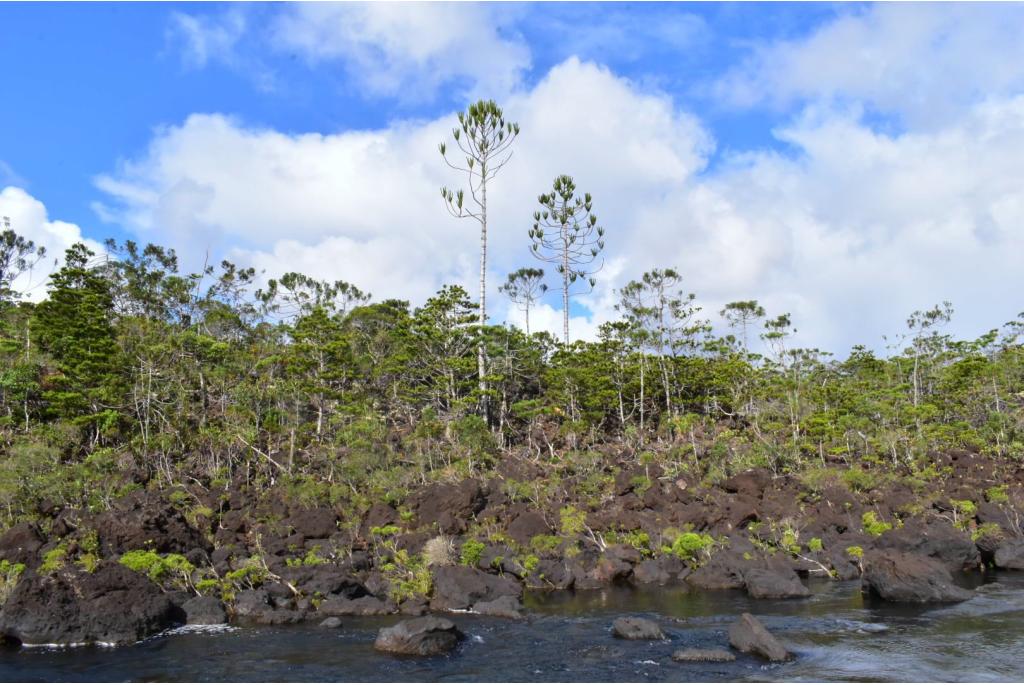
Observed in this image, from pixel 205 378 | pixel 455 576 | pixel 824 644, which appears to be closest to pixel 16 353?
pixel 205 378

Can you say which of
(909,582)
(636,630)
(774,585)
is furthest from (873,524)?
(636,630)

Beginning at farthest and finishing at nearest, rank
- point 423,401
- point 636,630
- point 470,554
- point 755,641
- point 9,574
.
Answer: point 423,401, point 470,554, point 9,574, point 636,630, point 755,641

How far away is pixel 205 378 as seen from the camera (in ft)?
139

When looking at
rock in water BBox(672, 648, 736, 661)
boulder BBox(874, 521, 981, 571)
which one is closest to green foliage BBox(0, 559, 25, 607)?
rock in water BBox(672, 648, 736, 661)

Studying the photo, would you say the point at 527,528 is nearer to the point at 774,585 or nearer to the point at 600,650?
the point at 774,585

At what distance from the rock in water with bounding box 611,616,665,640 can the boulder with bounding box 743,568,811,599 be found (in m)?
5.52

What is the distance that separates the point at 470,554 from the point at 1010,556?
1812 centimetres

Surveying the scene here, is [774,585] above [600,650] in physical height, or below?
above

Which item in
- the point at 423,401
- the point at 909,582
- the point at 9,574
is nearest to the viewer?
the point at 909,582

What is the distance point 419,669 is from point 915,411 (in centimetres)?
3392

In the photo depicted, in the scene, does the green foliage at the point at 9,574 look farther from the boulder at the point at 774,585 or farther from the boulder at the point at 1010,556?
the boulder at the point at 1010,556

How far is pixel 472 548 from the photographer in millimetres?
24141

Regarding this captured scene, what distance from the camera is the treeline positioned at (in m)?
34.8

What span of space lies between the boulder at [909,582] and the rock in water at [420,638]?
11853 mm
